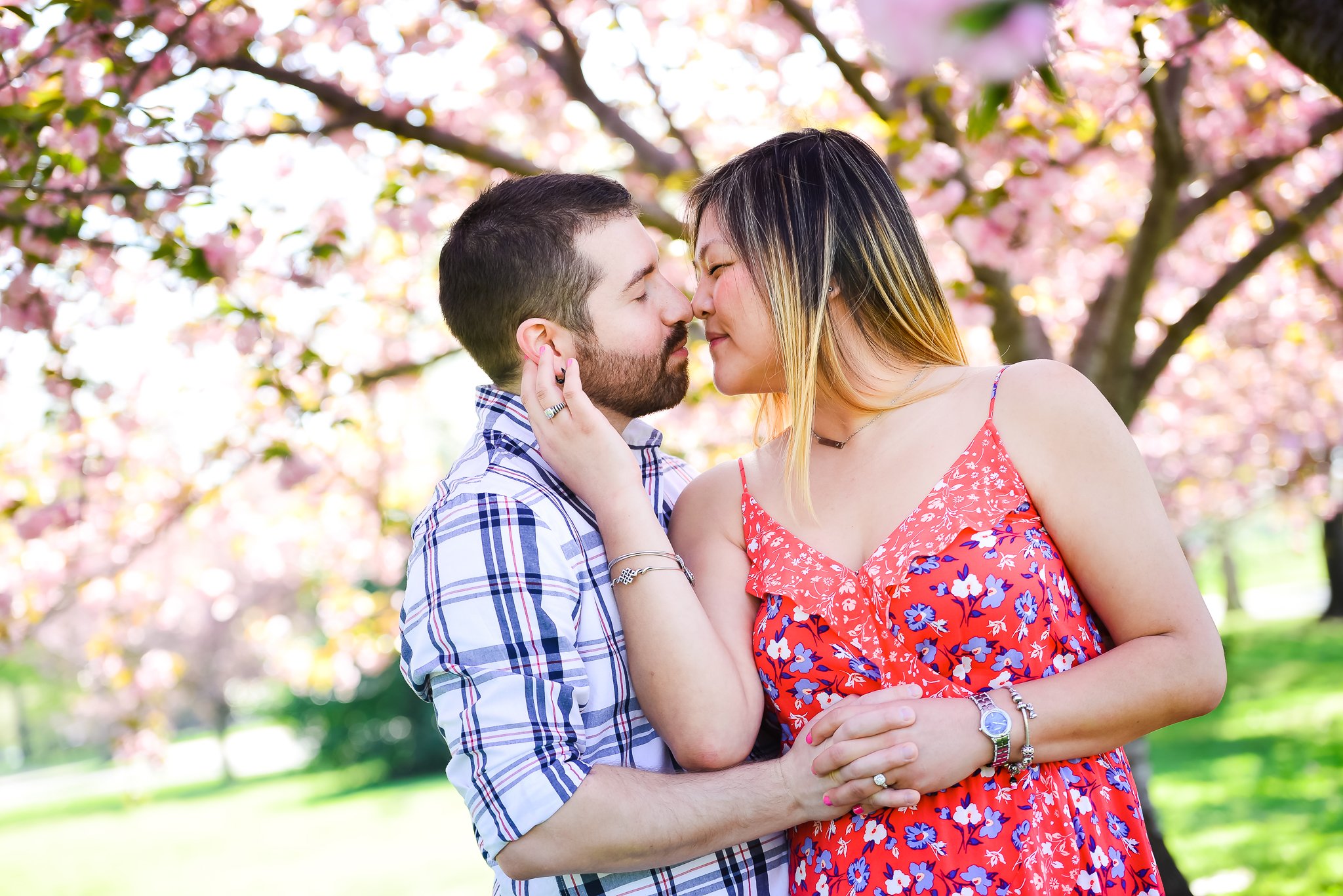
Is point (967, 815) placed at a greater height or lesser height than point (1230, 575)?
greater

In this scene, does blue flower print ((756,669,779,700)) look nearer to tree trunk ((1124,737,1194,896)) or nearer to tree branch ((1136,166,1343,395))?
tree trunk ((1124,737,1194,896))

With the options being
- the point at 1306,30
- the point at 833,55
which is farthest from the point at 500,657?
the point at 833,55

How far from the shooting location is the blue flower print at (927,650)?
1795 mm

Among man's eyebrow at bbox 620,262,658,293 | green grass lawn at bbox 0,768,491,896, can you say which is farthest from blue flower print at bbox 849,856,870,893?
green grass lawn at bbox 0,768,491,896

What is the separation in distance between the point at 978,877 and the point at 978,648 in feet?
1.16

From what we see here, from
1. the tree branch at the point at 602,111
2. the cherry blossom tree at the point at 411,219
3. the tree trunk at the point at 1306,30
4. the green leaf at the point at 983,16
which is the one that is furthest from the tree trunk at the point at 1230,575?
the green leaf at the point at 983,16

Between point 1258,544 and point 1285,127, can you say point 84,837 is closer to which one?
point 1285,127

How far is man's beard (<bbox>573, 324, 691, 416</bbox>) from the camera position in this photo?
2090 millimetres

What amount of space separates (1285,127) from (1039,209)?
1423mm

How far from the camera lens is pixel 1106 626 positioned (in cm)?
185

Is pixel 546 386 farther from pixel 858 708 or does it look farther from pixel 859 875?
pixel 859 875

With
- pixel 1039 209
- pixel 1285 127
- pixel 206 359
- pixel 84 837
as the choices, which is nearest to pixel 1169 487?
pixel 1285 127

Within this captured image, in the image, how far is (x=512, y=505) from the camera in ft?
5.78

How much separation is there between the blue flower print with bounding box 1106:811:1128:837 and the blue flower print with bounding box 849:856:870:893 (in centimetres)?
41
